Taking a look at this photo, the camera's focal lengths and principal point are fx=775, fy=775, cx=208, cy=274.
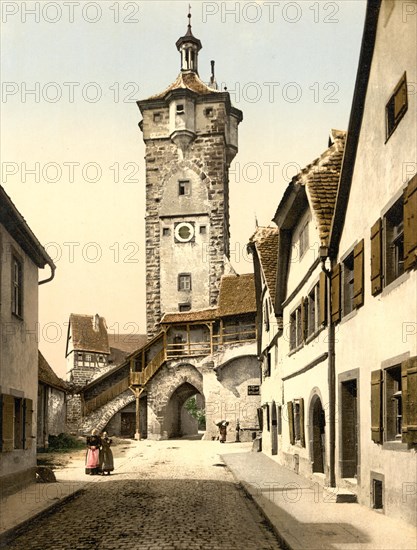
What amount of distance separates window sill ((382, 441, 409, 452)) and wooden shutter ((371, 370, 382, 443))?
23 cm

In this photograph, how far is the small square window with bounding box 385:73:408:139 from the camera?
34.6ft

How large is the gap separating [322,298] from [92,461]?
8.33 m

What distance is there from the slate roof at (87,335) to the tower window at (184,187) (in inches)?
1017

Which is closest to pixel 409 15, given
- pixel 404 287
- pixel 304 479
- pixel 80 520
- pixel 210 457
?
pixel 404 287

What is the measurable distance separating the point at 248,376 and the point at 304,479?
23104 millimetres

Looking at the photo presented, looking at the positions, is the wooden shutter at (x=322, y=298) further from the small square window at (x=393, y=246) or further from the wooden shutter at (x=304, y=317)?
the small square window at (x=393, y=246)

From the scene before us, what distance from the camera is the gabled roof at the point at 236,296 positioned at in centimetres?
4412

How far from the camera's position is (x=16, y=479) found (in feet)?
51.7

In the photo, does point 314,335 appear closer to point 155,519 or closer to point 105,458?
point 155,519

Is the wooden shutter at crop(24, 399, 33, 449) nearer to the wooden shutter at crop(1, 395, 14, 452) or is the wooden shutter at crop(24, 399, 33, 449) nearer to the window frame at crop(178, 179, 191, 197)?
the wooden shutter at crop(1, 395, 14, 452)

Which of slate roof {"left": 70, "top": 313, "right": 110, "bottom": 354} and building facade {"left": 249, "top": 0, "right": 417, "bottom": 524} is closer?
building facade {"left": 249, "top": 0, "right": 417, "bottom": 524}

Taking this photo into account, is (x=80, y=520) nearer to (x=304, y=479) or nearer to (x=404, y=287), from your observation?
(x=404, y=287)

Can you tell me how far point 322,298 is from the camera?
1570 centimetres

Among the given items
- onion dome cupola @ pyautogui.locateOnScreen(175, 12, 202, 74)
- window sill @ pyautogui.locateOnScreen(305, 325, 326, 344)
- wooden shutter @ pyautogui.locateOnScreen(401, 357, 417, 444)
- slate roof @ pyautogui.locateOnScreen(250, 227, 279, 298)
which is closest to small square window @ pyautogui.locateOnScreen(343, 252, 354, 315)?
window sill @ pyautogui.locateOnScreen(305, 325, 326, 344)
